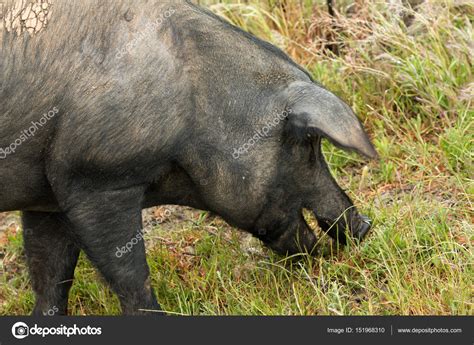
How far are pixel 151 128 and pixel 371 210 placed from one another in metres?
1.74

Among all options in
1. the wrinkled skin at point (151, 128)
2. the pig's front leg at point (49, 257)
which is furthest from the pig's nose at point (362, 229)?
the pig's front leg at point (49, 257)

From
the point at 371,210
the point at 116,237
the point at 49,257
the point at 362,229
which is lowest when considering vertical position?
the point at 49,257

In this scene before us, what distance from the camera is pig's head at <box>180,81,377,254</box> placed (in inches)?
202

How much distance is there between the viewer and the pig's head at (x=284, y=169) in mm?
5137

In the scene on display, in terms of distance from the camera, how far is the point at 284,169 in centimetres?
540

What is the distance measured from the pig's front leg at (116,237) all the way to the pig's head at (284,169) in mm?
385

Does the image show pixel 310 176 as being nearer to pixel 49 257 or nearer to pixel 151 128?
pixel 151 128

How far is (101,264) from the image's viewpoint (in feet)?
17.2

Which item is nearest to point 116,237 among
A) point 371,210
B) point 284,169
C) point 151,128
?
point 151,128

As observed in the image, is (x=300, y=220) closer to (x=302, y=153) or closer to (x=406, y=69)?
(x=302, y=153)

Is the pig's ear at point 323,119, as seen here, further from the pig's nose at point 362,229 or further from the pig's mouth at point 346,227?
the pig's nose at point 362,229

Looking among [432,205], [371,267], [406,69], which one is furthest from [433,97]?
[371,267]

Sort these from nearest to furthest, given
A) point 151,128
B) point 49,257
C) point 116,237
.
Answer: point 151,128 < point 116,237 < point 49,257


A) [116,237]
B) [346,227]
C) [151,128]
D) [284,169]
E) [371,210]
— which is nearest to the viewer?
[151,128]
